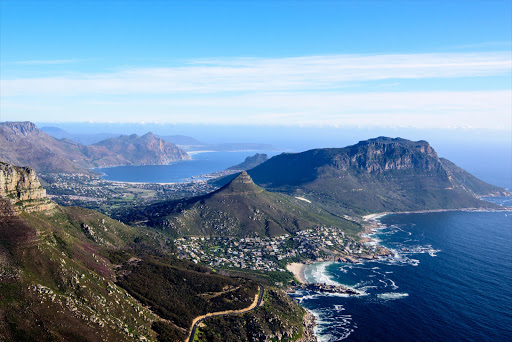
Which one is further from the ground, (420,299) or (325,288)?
(420,299)

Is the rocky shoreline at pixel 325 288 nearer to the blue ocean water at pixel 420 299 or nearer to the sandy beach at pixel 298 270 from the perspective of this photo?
the blue ocean water at pixel 420 299

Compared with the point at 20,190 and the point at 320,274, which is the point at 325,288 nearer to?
the point at 320,274

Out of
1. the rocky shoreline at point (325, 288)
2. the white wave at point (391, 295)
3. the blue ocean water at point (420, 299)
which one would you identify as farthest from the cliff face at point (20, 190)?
the white wave at point (391, 295)

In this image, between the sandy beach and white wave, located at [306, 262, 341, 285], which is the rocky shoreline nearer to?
the sandy beach

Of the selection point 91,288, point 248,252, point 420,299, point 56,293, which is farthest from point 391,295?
point 56,293

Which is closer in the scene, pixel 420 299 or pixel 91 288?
pixel 91 288

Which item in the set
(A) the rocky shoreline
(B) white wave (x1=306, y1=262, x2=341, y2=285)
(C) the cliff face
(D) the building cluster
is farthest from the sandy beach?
(C) the cliff face

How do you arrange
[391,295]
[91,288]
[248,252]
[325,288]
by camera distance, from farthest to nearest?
[248,252] < [325,288] < [391,295] < [91,288]
